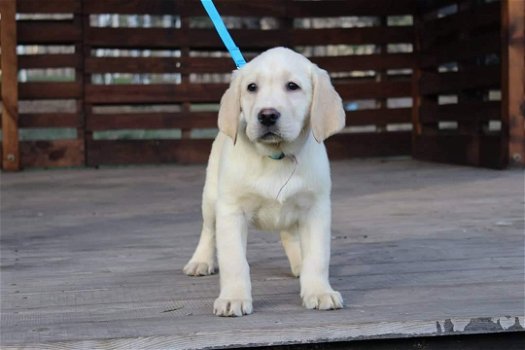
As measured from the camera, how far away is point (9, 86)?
9.33 m

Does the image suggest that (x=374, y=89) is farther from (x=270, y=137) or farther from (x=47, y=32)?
(x=270, y=137)

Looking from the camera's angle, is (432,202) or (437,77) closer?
(432,202)

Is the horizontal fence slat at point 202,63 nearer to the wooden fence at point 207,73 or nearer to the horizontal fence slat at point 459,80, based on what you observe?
the wooden fence at point 207,73

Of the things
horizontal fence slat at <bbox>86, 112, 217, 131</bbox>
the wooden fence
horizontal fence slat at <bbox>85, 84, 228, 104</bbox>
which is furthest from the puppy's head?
horizontal fence slat at <bbox>85, 84, 228, 104</bbox>

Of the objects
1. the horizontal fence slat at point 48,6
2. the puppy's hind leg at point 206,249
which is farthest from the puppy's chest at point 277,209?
the horizontal fence slat at point 48,6

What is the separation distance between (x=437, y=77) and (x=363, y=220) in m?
4.82

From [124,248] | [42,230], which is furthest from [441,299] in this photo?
[42,230]

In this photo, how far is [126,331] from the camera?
2.75m

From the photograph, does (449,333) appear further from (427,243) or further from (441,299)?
(427,243)

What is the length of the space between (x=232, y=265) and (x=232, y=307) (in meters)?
0.20

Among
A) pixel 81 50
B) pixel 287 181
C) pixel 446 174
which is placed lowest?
pixel 446 174

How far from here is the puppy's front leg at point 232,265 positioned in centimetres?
299

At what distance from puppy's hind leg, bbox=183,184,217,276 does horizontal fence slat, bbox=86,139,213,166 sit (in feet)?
20.1

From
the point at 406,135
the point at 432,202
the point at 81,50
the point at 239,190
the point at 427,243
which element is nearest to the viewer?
the point at 239,190
